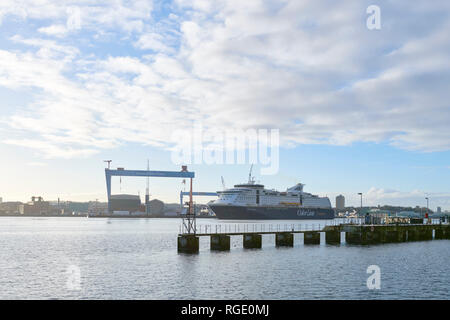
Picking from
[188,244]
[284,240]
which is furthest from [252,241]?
[188,244]

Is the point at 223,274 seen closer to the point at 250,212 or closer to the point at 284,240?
the point at 284,240

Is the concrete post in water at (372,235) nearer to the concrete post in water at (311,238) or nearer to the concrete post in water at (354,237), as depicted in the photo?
the concrete post in water at (354,237)

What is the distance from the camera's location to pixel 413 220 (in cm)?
9681

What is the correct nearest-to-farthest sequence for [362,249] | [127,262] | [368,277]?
[368,277]
[127,262]
[362,249]

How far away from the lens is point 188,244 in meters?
54.2

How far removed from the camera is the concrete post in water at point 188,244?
53.9 m

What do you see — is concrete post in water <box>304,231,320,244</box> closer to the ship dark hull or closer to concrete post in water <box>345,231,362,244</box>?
concrete post in water <box>345,231,362,244</box>

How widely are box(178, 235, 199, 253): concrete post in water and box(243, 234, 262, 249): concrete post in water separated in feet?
37.4

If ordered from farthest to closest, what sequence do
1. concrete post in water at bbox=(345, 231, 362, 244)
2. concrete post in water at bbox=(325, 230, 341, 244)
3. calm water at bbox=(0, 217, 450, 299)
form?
concrete post in water at bbox=(325, 230, 341, 244)
concrete post in water at bbox=(345, 231, 362, 244)
calm water at bbox=(0, 217, 450, 299)

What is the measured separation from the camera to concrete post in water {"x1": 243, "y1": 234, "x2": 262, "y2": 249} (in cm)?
6333

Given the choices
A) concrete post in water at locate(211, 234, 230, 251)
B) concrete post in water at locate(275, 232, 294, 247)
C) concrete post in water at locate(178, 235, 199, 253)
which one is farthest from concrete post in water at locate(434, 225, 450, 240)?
concrete post in water at locate(178, 235, 199, 253)
